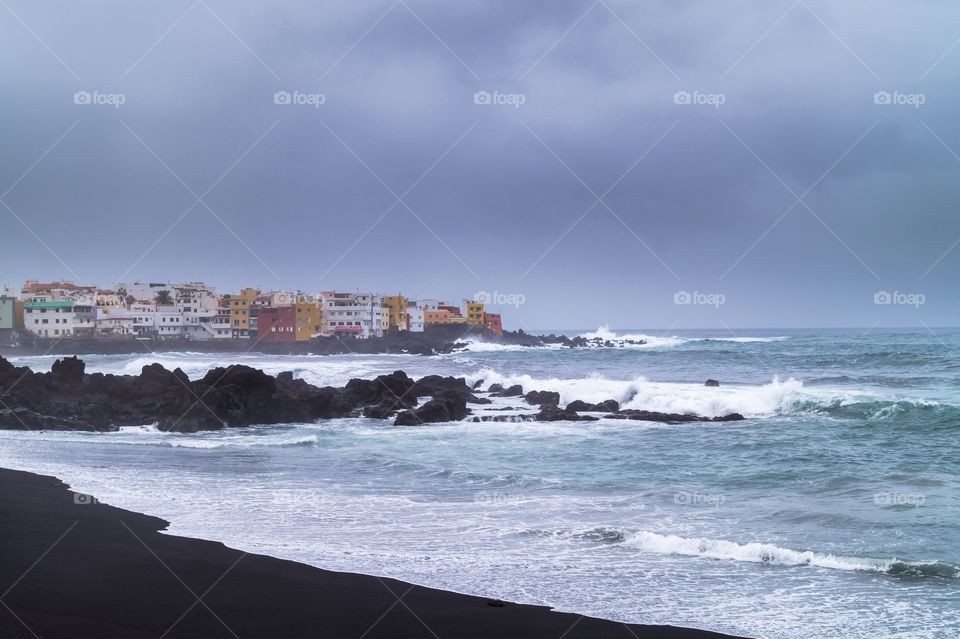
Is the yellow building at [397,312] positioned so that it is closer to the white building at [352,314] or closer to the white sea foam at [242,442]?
the white building at [352,314]

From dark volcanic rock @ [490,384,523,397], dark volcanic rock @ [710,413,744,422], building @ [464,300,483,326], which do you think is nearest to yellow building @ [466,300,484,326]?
building @ [464,300,483,326]

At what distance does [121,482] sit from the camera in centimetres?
1389

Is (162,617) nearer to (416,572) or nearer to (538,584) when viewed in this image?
(416,572)

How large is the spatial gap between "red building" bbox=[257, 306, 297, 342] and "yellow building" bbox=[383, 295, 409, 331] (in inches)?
649

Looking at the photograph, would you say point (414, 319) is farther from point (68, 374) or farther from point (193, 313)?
point (68, 374)

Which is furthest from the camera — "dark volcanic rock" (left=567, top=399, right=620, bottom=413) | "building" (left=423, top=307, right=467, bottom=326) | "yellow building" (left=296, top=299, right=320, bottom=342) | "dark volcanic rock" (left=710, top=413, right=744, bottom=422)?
"building" (left=423, top=307, right=467, bottom=326)

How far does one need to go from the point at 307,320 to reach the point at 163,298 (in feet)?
67.4

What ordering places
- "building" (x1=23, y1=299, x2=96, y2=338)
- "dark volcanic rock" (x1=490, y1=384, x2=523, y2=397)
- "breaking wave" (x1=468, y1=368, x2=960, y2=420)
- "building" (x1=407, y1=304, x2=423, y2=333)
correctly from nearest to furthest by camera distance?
"breaking wave" (x1=468, y1=368, x2=960, y2=420), "dark volcanic rock" (x1=490, y1=384, x2=523, y2=397), "building" (x1=23, y1=299, x2=96, y2=338), "building" (x1=407, y1=304, x2=423, y2=333)

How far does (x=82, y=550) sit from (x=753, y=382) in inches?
1321

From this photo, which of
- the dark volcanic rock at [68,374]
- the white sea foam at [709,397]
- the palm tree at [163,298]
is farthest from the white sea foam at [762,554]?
the palm tree at [163,298]

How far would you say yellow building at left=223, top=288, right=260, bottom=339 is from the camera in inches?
3632

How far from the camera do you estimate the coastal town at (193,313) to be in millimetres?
82938

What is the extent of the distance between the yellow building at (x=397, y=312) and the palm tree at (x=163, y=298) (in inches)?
1031

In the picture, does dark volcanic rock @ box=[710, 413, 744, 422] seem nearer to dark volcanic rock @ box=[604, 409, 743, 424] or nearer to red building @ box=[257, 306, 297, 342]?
dark volcanic rock @ box=[604, 409, 743, 424]
